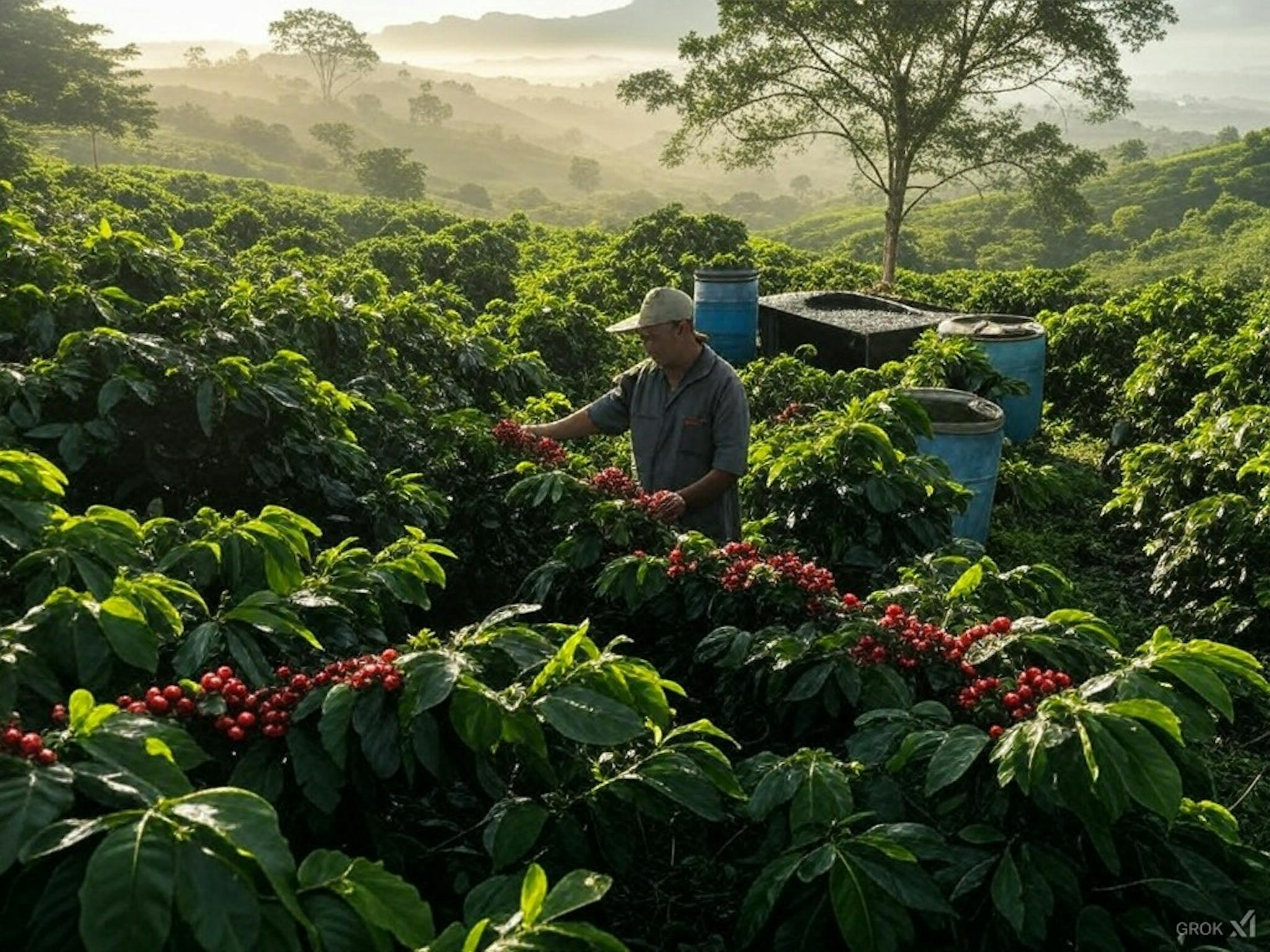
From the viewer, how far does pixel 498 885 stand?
5.71ft

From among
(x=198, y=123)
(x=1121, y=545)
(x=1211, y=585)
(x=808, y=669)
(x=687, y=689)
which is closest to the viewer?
(x=808, y=669)

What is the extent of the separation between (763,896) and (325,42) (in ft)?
421

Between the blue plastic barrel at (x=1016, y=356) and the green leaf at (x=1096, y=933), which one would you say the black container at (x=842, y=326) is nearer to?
the blue plastic barrel at (x=1016, y=356)

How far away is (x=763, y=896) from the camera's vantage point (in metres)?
1.92

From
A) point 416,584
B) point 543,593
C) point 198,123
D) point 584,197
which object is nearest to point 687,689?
point 543,593

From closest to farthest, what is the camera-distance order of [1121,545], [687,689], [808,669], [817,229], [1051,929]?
[1051,929] < [808,669] < [687,689] < [1121,545] < [817,229]

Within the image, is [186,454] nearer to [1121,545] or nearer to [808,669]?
[808,669]

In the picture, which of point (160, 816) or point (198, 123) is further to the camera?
point (198, 123)

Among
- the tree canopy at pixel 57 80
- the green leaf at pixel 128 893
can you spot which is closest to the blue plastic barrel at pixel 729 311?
the green leaf at pixel 128 893

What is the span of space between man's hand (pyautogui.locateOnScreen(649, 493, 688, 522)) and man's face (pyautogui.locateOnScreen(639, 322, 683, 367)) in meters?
0.99

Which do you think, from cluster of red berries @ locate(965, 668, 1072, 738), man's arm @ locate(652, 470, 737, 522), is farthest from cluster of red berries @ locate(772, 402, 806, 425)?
cluster of red berries @ locate(965, 668, 1072, 738)

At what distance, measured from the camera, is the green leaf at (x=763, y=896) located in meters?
1.89

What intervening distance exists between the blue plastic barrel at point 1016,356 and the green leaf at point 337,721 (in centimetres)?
857

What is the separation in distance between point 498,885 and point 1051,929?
3.69ft
